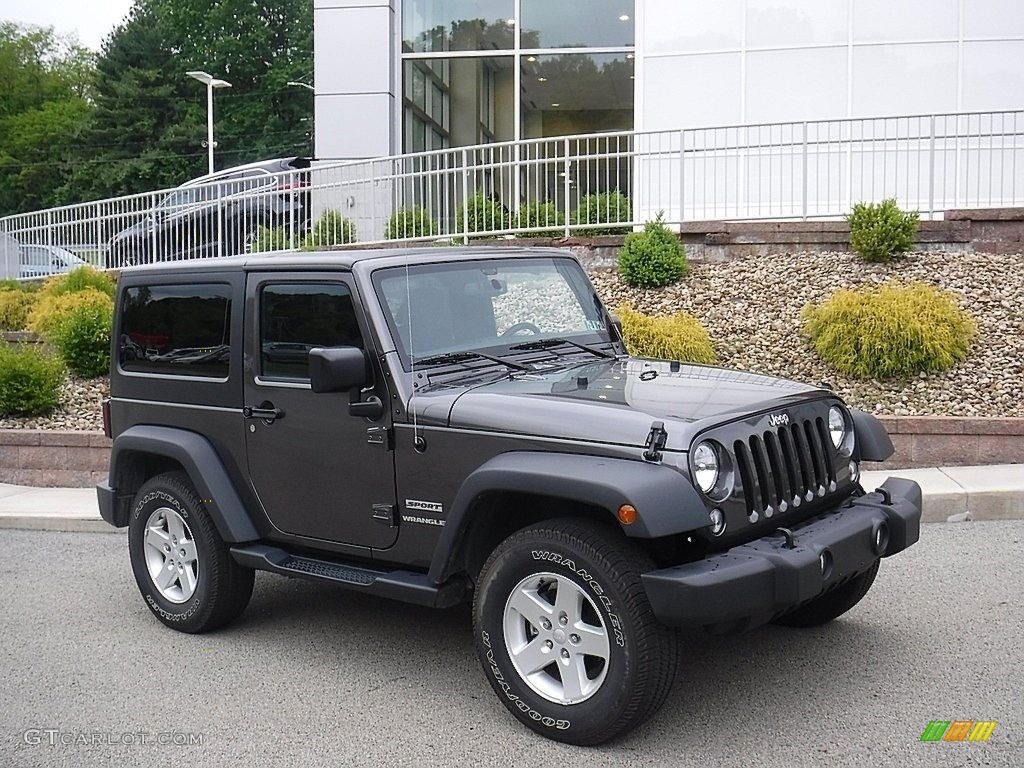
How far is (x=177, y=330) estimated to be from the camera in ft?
20.0

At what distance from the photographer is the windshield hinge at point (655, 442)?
4.21 m

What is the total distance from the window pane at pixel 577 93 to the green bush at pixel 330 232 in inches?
242

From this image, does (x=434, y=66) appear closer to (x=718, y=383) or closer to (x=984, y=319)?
(x=984, y=319)

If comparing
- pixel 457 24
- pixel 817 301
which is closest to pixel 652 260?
pixel 817 301

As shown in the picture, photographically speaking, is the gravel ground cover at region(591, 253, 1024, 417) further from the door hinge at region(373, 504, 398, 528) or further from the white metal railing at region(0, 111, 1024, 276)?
the door hinge at region(373, 504, 398, 528)

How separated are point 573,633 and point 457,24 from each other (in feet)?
60.7

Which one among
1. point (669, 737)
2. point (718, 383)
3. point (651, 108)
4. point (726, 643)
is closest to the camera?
point (669, 737)

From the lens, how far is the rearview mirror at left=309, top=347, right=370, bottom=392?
4.80 metres

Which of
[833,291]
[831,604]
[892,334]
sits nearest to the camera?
[831,604]

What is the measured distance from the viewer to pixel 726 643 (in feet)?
18.2

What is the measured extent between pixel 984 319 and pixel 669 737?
7862 millimetres

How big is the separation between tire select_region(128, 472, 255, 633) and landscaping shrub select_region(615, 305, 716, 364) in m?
5.33

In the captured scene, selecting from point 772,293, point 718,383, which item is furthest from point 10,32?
point 718,383

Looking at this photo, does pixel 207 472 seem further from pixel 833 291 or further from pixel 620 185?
pixel 620 185
